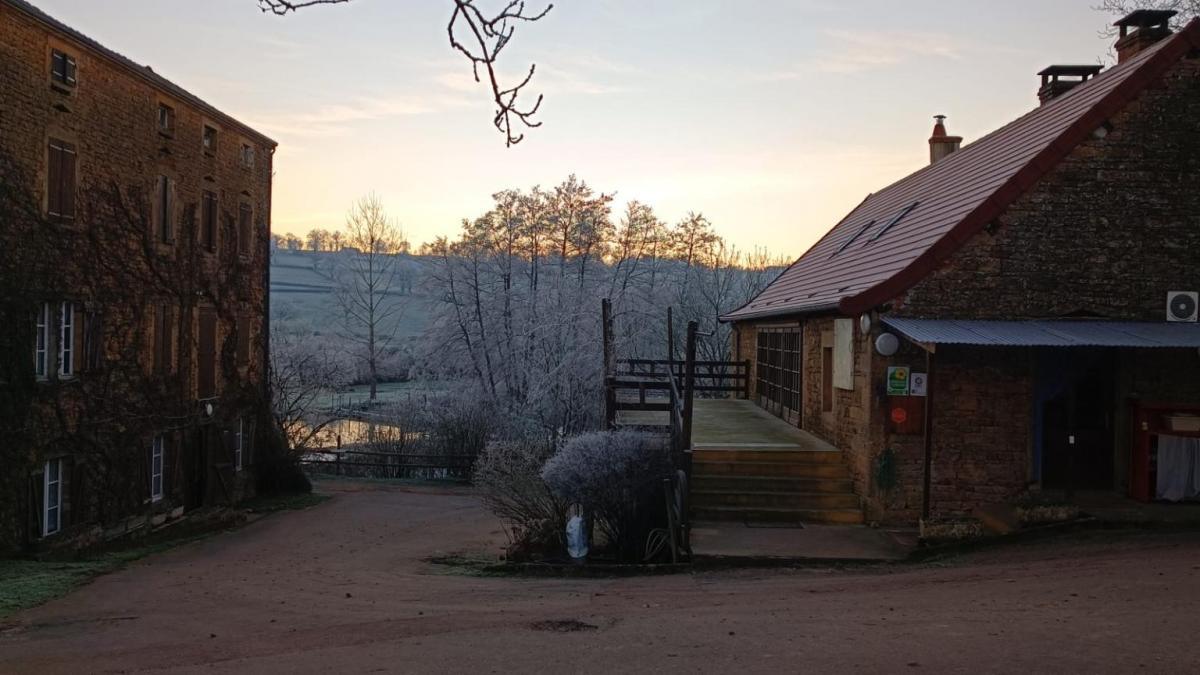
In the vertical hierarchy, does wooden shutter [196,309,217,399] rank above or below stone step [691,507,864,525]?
above

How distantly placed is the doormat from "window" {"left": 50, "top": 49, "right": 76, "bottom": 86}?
13.7m

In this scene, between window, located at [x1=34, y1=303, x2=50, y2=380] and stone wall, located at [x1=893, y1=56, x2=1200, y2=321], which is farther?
window, located at [x1=34, y1=303, x2=50, y2=380]

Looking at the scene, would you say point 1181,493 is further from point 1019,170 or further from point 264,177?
point 264,177

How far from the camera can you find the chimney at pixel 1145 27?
14.8 metres

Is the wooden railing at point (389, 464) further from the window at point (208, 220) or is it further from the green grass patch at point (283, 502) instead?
the window at point (208, 220)

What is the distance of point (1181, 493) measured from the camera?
1251 centimetres

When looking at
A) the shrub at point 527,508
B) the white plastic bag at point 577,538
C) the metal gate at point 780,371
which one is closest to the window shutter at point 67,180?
the shrub at point 527,508

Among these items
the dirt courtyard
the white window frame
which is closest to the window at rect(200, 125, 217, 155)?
the white window frame

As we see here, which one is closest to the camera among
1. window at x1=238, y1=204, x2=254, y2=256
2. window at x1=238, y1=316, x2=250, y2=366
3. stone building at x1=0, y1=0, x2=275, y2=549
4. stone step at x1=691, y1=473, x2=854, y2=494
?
stone step at x1=691, y1=473, x2=854, y2=494

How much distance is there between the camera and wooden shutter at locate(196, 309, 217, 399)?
72.5ft

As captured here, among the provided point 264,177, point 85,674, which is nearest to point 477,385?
point 264,177

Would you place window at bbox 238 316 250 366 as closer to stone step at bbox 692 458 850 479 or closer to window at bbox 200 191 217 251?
window at bbox 200 191 217 251

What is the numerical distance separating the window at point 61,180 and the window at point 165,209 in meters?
3.20

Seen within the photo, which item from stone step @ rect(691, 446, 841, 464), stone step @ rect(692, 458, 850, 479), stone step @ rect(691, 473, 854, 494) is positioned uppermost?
stone step @ rect(691, 446, 841, 464)
